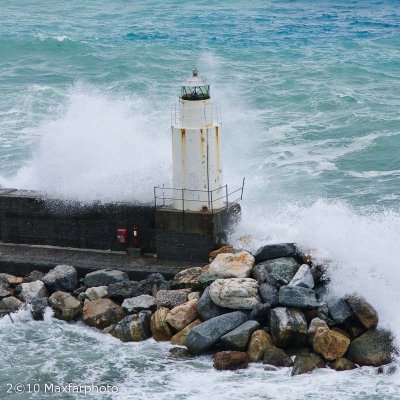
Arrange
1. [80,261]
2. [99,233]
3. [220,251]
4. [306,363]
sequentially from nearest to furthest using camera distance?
[306,363] → [220,251] → [80,261] → [99,233]

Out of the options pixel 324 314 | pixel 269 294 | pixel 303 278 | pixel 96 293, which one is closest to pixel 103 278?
pixel 96 293

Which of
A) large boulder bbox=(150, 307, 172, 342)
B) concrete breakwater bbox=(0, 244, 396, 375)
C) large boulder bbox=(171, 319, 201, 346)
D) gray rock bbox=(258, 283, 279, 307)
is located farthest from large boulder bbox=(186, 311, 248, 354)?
large boulder bbox=(150, 307, 172, 342)

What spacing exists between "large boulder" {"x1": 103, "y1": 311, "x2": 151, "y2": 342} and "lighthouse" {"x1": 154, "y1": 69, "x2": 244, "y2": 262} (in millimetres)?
1647

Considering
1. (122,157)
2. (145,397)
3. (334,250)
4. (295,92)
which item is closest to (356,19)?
(295,92)

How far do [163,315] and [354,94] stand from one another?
17.1 metres

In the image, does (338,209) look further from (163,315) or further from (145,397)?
(145,397)

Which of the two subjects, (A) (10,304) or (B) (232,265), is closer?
(B) (232,265)

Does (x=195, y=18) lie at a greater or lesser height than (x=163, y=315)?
greater

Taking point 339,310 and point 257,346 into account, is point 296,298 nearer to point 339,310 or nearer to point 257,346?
point 339,310

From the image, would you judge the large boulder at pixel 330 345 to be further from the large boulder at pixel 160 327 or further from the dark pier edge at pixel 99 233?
the dark pier edge at pixel 99 233

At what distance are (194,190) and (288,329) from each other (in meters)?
2.94

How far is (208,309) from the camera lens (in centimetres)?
1242

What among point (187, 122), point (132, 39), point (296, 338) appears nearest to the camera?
point (296, 338)

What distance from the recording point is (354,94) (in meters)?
28.4
